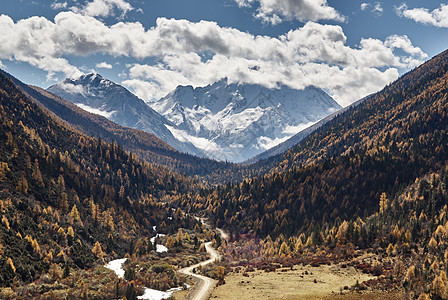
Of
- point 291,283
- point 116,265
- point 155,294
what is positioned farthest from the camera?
point 116,265

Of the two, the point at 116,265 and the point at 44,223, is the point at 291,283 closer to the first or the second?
the point at 116,265

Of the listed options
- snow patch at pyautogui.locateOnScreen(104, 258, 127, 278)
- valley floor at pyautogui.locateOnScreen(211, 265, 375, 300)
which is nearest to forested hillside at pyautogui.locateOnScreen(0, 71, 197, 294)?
snow patch at pyautogui.locateOnScreen(104, 258, 127, 278)

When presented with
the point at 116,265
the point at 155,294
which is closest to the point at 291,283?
the point at 155,294

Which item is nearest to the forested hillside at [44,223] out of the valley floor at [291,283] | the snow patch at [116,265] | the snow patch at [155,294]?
the snow patch at [116,265]

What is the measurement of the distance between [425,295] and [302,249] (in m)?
84.2

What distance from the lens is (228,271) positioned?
101938 millimetres

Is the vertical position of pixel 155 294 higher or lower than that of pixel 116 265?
higher

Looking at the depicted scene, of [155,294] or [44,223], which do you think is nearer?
[155,294]

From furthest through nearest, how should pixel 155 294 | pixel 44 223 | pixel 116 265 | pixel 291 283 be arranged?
1. pixel 44 223
2. pixel 116 265
3. pixel 291 283
4. pixel 155 294

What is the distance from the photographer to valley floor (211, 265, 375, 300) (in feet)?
216

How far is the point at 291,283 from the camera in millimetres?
75188

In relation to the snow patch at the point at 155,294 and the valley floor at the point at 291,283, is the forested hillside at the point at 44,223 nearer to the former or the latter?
the snow patch at the point at 155,294

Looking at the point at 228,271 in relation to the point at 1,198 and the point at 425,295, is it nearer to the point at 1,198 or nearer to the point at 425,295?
the point at 425,295

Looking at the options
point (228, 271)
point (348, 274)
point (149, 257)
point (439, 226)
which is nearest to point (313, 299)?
point (348, 274)
